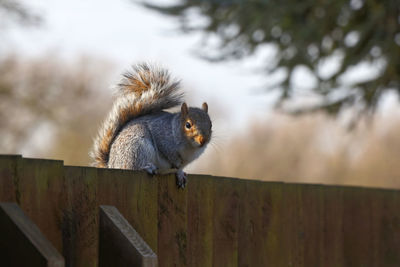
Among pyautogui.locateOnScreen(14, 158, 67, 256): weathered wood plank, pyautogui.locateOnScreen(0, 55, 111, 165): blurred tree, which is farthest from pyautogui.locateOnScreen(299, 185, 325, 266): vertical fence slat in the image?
pyautogui.locateOnScreen(0, 55, 111, 165): blurred tree

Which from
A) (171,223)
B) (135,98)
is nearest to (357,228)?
(135,98)

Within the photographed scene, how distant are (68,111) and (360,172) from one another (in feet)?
23.1

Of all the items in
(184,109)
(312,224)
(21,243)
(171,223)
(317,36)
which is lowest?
(21,243)

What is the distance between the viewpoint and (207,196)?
2488mm

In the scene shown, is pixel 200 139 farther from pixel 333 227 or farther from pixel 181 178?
pixel 333 227

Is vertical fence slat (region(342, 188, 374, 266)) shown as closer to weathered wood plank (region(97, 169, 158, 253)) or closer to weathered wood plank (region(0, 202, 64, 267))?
weathered wood plank (region(97, 169, 158, 253))

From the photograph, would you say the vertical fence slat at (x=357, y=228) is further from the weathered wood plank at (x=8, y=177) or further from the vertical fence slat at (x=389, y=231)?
the weathered wood plank at (x=8, y=177)

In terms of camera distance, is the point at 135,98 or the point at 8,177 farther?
the point at 135,98

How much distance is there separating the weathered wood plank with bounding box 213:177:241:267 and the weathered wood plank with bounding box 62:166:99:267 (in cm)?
69

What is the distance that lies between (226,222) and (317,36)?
572cm

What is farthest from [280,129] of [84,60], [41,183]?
[41,183]

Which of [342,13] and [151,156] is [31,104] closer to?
[342,13]

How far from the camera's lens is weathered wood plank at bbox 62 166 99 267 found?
1857mm

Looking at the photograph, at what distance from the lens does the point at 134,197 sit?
213cm
